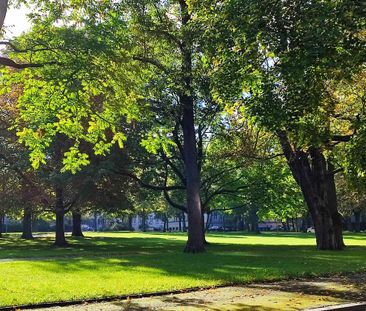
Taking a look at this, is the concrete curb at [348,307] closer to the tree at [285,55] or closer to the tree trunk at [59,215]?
the tree at [285,55]

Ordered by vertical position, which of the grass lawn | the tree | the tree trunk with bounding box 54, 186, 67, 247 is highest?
the tree

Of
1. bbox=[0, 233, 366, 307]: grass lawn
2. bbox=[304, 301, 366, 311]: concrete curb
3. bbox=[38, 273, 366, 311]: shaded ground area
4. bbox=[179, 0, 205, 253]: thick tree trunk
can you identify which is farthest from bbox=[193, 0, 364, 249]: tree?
bbox=[179, 0, 205, 253]: thick tree trunk

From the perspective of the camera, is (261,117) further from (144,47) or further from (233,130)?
(233,130)

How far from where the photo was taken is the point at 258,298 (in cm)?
1085

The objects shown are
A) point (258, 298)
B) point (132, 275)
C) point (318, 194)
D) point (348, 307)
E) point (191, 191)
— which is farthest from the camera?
point (318, 194)

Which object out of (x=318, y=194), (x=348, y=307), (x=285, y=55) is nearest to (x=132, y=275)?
(x=348, y=307)

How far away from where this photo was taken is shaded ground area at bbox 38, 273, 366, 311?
32.3 ft

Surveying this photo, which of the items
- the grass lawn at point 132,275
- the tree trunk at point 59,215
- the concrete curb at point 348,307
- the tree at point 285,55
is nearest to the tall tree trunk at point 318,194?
the grass lawn at point 132,275

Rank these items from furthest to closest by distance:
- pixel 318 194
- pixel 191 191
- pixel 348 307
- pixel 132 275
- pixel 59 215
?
pixel 59 215 < pixel 318 194 < pixel 191 191 < pixel 132 275 < pixel 348 307

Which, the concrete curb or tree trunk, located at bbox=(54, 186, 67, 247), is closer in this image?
the concrete curb

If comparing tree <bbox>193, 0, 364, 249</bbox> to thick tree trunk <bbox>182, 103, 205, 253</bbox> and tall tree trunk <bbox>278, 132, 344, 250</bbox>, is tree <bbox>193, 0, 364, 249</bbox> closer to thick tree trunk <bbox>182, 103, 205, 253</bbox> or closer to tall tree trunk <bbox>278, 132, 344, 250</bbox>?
thick tree trunk <bbox>182, 103, 205, 253</bbox>

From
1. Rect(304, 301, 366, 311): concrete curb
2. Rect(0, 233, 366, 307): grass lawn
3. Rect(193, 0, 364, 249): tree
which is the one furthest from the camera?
Rect(0, 233, 366, 307): grass lawn

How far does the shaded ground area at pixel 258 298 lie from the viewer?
985 cm

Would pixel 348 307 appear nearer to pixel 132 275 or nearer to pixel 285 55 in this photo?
pixel 285 55
